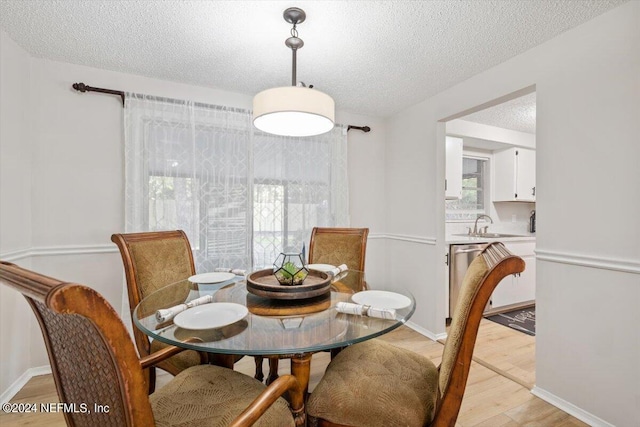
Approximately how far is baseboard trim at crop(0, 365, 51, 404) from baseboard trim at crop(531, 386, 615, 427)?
3445mm

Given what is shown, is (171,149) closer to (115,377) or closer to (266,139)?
(266,139)

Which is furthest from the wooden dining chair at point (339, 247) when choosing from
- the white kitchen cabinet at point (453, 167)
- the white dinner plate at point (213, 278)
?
the white kitchen cabinet at point (453, 167)

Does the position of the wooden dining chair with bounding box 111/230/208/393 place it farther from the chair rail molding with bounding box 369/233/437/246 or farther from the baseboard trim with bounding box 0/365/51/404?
the chair rail molding with bounding box 369/233/437/246

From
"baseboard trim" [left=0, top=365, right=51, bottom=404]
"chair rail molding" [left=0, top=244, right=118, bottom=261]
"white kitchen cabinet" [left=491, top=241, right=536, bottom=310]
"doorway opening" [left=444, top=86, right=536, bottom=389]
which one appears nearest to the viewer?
"baseboard trim" [left=0, top=365, right=51, bottom=404]

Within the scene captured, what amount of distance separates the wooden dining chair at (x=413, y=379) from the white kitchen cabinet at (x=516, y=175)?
11.8ft

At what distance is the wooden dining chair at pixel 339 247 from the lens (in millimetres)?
2359

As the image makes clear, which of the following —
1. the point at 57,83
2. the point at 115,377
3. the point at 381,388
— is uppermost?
the point at 57,83

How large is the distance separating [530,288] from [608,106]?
272 centimetres

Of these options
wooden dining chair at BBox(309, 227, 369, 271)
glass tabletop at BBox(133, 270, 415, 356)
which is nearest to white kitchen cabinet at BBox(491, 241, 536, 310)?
wooden dining chair at BBox(309, 227, 369, 271)

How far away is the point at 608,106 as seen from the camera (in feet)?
5.45

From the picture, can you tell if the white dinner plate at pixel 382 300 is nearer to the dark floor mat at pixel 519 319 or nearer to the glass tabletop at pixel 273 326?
the glass tabletop at pixel 273 326

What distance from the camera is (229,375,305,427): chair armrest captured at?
33.1 inches

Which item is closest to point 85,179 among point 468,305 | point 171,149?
point 171,149

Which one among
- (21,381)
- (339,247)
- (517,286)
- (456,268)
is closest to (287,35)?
(339,247)
